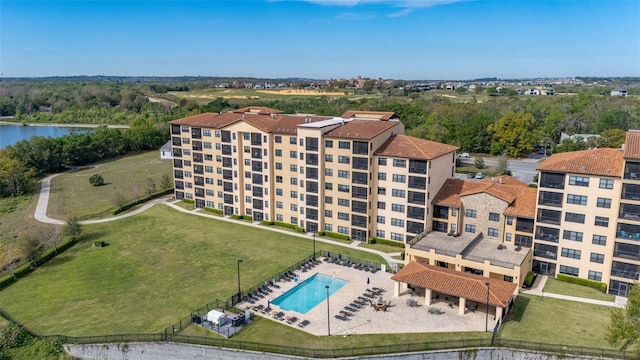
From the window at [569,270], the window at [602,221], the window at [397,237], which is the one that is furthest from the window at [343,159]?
the window at [602,221]

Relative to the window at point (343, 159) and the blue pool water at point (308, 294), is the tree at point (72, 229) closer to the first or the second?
the blue pool water at point (308, 294)

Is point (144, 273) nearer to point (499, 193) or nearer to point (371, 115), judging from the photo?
point (499, 193)

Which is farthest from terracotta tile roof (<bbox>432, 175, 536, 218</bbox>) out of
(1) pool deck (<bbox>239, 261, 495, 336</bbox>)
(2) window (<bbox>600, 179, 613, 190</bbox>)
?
(1) pool deck (<bbox>239, 261, 495, 336</bbox>)

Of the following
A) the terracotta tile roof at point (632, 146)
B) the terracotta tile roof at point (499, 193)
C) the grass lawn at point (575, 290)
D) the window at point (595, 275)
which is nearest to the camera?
the terracotta tile roof at point (632, 146)

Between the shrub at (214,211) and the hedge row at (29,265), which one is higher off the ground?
the shrub at (214,211)

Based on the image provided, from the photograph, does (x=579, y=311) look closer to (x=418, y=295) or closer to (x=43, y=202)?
(x=418, y=295)

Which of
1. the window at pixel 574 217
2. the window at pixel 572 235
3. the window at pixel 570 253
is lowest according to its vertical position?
the window at pixel 570 253

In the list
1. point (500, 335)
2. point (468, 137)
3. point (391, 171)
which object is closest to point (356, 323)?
point (500, 335)
